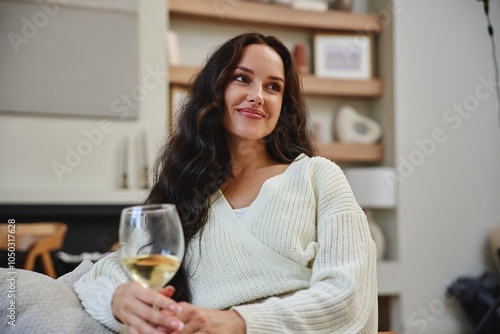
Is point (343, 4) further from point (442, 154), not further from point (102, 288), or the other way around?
point (102, 288)

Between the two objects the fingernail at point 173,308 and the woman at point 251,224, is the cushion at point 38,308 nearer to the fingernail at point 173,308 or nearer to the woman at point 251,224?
the woman at point 251,224

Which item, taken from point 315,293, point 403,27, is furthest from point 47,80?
point 315,293

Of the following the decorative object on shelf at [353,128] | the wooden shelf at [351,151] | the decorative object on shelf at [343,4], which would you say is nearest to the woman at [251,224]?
the wooden shelf at [351,151]

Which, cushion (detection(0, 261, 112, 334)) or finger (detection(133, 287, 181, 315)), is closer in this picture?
finger (detection(133, 287, 181, 315))

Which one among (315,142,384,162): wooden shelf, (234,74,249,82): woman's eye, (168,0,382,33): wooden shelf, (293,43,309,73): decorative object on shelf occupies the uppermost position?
(168,0,382,33): wooden shelf

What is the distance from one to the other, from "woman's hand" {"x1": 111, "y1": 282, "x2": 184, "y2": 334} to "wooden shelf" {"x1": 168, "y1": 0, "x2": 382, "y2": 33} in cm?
344

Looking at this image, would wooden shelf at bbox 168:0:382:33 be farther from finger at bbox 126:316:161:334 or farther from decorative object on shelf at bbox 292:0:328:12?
finger at bbox 126:316:161:334

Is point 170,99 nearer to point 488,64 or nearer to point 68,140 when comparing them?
point 68,140

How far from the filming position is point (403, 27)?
14.5 feet

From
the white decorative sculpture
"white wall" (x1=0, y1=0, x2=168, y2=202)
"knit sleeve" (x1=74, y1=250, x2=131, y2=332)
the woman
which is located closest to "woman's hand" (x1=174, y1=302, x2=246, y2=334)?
the woman

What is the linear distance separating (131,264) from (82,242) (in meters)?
3.32

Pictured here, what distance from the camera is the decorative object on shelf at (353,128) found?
4.50 metres

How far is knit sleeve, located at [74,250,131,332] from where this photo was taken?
1.09m

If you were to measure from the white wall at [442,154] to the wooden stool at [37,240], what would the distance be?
2417 millimetres
